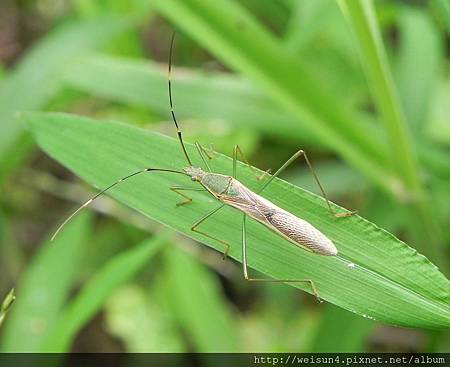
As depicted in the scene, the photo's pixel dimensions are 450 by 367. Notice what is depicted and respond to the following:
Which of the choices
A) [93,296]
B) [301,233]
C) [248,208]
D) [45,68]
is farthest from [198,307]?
[45,68]

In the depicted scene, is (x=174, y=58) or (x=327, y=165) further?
(x=174, y=58)

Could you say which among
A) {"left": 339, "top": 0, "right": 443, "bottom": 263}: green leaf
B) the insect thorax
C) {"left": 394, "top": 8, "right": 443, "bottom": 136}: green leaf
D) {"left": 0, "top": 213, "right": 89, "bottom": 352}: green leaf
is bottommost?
{"left": 0, "top": 213, "right": 89, "bottom": 352}: green leaf

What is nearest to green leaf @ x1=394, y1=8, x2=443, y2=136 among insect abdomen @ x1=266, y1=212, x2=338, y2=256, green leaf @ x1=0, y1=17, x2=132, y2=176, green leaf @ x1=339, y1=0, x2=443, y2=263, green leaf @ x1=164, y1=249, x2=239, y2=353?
green leaf @ x1=339, y1=0, x2=443, y2=263

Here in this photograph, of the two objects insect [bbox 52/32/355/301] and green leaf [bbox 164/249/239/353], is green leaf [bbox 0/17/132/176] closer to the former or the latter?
green leaf [bbox 164/249/239/353]

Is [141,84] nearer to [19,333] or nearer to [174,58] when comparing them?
[174,58]

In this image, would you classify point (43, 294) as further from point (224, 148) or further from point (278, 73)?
point (278, 73)

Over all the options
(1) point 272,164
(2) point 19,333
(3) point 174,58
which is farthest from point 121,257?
(3) point 174,58

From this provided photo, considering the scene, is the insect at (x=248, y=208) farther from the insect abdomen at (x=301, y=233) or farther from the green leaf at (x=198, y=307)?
the green leaf at (x=198, y=307)

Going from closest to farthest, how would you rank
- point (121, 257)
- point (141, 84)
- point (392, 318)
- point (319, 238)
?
point (392, 318), point (319, 238), point (121, 257), point (141, 84)
